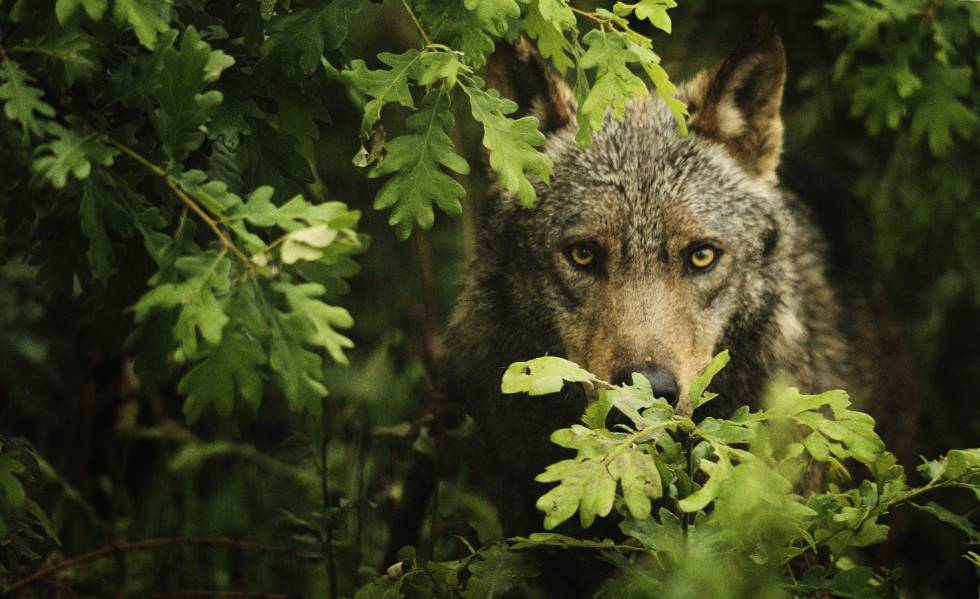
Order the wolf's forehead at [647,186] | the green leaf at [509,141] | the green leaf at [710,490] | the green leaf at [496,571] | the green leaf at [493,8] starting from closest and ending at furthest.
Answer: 1. the green leaf at [710,490]
2. the green leaf at [493,8]
3. the green leaf at [509,141]
4. the green leaf at [496,571]
5. the wolf's forehead at [647,186]

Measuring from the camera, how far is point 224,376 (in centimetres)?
202

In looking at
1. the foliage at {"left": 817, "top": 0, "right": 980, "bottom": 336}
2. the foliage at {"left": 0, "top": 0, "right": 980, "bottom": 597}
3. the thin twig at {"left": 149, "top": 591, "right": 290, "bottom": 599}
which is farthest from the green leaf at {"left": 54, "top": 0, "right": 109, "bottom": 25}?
the foliage at {"left": 817, "top": 0, "right": 980, "bottom": 336}

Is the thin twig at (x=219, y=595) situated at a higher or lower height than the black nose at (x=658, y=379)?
lower

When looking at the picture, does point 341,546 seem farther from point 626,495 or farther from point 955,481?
point 955,481

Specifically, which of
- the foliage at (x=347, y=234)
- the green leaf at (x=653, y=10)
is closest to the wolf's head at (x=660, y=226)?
the foliage at (x=347, y=234)

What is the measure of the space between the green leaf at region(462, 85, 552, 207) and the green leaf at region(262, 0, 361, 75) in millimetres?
402

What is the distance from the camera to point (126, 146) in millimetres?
2338

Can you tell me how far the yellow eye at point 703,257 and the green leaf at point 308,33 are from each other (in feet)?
5.08

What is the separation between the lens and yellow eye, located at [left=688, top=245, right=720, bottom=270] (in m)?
3.39

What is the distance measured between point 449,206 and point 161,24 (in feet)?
2.62

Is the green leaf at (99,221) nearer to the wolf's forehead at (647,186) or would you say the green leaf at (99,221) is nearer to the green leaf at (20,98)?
the green leaf at (20,98)

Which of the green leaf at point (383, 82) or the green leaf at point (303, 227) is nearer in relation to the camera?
the green leaf at point (303, 227)

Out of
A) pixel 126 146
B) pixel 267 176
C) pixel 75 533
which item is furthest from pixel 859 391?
pixel 75 533

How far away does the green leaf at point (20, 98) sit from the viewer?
6.88 feet
